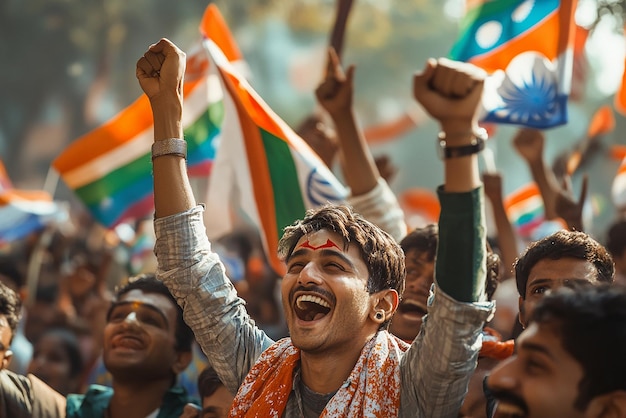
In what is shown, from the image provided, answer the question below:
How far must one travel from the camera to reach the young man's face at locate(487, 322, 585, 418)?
231cm

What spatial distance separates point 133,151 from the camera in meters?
6.35

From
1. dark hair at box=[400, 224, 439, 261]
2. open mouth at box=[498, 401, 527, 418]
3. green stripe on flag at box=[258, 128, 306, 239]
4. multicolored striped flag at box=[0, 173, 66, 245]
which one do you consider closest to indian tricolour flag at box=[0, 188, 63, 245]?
multicolored striped flag at box=[0, 173, 66, 245]

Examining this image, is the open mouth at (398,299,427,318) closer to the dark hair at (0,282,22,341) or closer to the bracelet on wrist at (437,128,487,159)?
the bracelet on wrist at (437,128,487,159)

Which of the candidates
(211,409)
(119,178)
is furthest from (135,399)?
(119,178)

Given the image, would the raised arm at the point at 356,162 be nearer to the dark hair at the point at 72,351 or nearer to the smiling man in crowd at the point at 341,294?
the smiling man in crowd at the point at 341,294

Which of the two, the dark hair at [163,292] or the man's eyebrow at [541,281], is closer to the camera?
the man's eyebrow at [541,281]

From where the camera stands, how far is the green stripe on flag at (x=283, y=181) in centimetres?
495

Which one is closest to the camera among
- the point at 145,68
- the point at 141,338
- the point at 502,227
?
the point at 145,68

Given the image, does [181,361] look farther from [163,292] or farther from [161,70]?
[161,70]

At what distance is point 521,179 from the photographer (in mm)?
21172

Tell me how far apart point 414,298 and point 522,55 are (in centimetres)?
251

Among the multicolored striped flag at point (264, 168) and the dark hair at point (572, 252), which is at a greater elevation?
the multicolored striped flag at point (264, 168)

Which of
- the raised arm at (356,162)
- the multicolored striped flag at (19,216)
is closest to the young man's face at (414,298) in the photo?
A: the raised arm at (356,162)

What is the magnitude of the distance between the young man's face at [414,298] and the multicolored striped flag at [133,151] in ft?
7.54
